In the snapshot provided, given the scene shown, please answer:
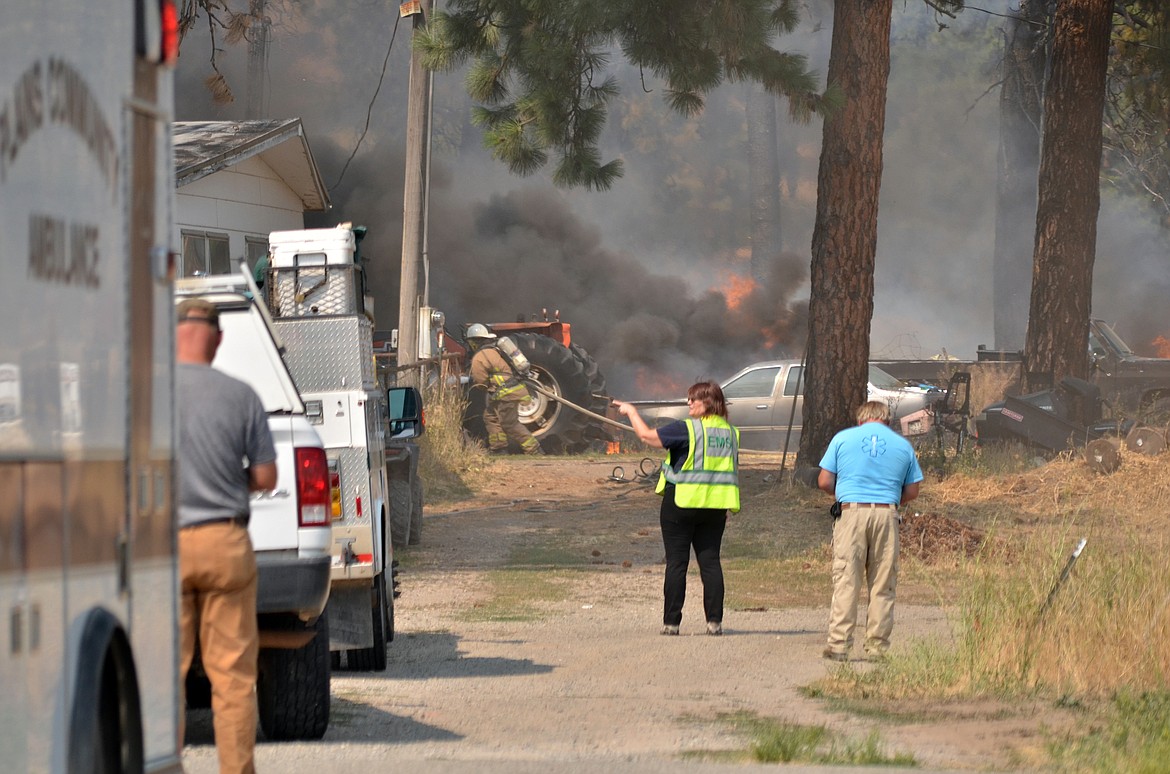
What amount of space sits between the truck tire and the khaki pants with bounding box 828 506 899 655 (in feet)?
48.3

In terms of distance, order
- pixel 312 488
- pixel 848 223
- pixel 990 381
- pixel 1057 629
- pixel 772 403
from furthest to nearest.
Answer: pixel 990 381
pixel 772 403
pixel 848 223
pixel 1057 629
pixel 312 488

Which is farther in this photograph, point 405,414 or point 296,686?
point 405,414

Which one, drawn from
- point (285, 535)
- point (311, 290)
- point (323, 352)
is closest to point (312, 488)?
point (285, 535)

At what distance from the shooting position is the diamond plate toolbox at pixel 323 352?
8250mm

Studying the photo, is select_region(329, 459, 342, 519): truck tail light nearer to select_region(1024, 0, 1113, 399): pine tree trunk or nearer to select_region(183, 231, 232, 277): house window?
select_region(183, 231, 232, 277): house window

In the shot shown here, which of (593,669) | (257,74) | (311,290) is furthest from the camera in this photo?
(257,74)

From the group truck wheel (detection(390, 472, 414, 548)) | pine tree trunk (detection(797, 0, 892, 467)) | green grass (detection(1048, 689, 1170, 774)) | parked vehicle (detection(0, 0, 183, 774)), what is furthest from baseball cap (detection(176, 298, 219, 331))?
pine tree trunk (detection(797, 0, 892, 467))

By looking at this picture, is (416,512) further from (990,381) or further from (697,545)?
(990,381)

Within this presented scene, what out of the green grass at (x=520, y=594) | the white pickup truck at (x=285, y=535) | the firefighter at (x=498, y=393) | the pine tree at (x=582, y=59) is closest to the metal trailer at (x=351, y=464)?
the white pickup truck at (x=285, y=535)

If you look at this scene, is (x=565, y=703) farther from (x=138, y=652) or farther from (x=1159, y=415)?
(x=1159, y=415)

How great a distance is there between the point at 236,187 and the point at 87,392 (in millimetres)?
15510

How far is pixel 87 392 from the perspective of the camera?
3.51m

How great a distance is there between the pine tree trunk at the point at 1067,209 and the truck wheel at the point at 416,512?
9752mm

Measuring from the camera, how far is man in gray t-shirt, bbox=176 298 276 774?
16.6ft
